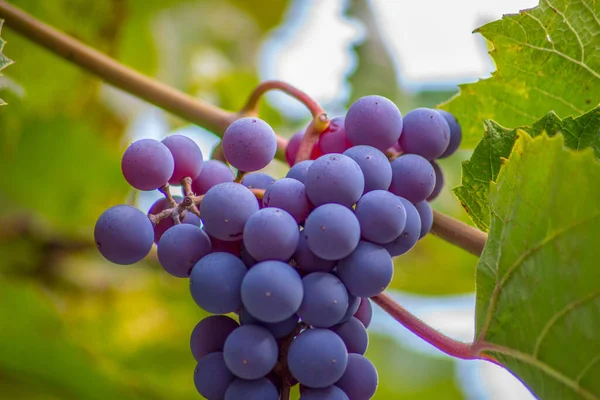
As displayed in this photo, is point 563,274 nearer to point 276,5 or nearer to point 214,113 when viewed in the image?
point 214,113

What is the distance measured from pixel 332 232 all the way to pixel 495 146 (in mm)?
320

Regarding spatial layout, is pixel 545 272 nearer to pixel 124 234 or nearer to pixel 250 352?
pixel 250 352

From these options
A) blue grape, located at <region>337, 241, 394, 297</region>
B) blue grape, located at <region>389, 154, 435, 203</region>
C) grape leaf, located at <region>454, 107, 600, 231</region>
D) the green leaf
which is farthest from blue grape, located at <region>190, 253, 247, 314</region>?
the green leaf

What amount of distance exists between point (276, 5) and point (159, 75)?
591 millimetres

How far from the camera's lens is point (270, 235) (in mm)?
652

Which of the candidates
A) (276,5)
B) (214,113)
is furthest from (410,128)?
(276,5)

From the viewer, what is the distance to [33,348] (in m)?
1.40

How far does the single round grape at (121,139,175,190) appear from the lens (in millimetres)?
743

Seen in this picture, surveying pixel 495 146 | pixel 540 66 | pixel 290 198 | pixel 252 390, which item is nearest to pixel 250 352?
pixel 252 390

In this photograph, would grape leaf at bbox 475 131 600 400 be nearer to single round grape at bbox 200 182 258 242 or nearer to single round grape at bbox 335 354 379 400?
single round grape at bbox 335 354 379 400

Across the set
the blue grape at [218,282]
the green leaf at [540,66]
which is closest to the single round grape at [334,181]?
the blue grape at [218,282]

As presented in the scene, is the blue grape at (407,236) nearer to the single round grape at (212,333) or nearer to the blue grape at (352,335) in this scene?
the blue grape at (352,335)

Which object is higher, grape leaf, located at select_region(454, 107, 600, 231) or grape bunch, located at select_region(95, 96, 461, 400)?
grape leaf, located at select_region(454, 107, 600, 231)

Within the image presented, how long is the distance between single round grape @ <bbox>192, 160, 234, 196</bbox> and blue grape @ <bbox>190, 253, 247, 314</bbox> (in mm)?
164
